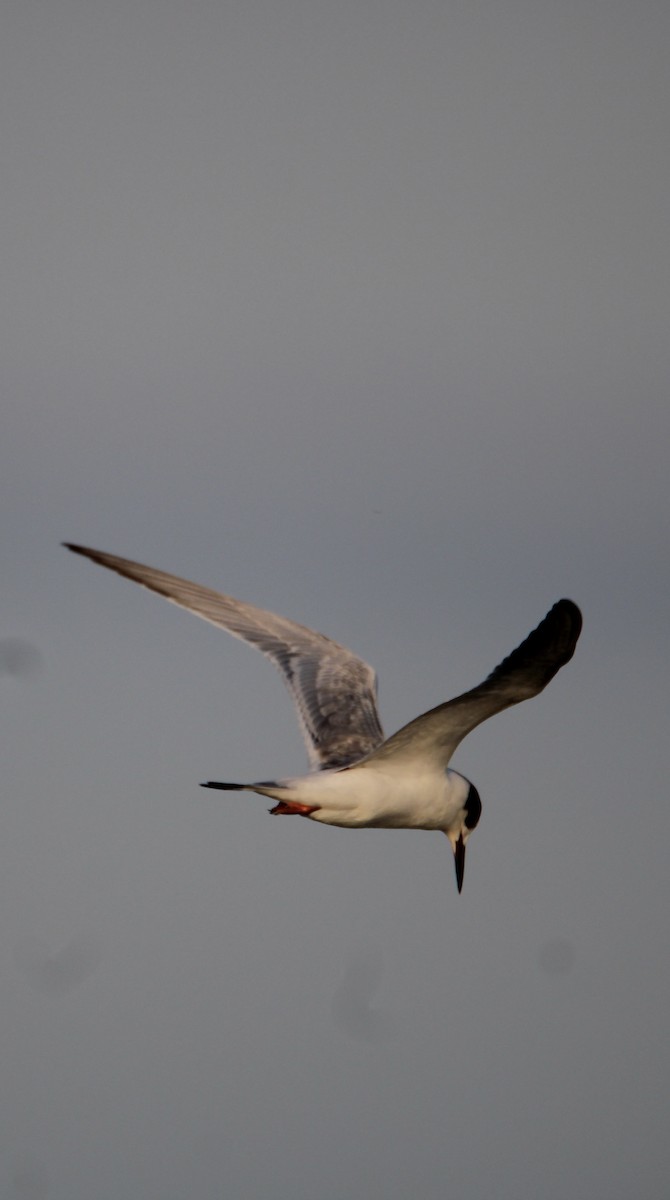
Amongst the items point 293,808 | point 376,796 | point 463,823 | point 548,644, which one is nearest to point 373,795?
point 376,796

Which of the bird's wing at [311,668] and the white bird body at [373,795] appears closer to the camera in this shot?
the white bird body at [373,795]

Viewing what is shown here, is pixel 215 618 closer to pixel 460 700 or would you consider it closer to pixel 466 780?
pixel 466 780

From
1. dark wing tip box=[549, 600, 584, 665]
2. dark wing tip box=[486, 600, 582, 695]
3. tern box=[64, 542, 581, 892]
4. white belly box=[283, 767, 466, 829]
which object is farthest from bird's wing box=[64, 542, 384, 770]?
dark wing tip box=[549, 600, 584, 665]

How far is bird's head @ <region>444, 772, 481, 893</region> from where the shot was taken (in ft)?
59.2

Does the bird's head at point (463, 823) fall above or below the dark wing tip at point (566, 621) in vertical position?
below

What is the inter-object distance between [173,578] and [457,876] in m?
4.01

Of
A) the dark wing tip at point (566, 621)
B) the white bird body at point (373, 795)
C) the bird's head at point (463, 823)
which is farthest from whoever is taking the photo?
the bird's head at point (463, 823)

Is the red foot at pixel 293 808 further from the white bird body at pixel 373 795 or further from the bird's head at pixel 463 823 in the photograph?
the bird's head at pixel 463 823

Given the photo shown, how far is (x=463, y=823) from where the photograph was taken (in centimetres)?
1864

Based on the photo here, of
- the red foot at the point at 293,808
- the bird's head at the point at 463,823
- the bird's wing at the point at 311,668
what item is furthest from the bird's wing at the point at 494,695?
the bird's wing at the point at 311,668

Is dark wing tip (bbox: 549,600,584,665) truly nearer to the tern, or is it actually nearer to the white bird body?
the tern

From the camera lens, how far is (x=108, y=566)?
17312 millimetres

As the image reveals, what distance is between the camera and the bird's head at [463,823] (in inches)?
711

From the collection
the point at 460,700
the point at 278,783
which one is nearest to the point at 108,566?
the point at 278,783
